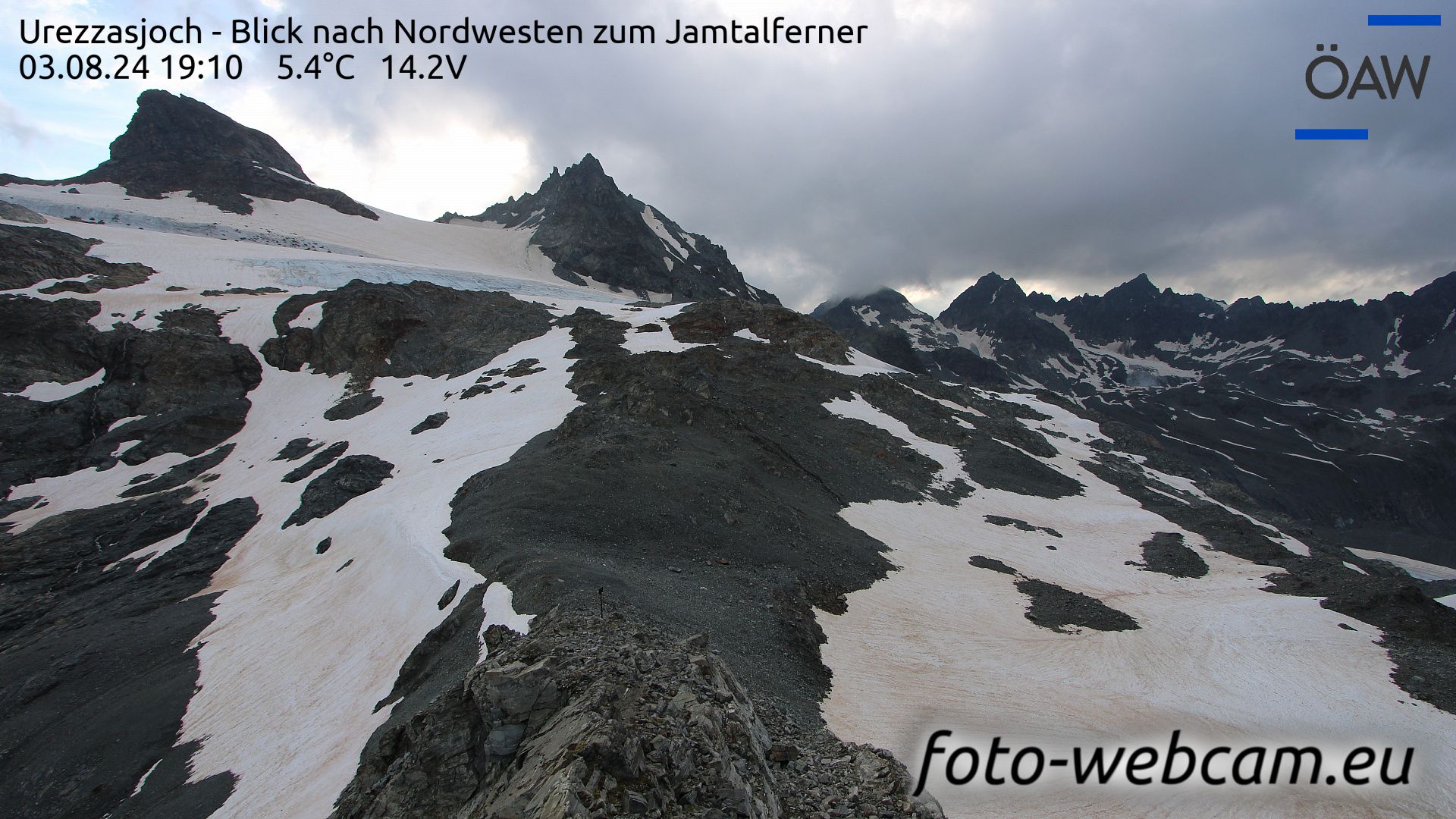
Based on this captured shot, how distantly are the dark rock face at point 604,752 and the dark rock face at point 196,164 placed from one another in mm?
126948

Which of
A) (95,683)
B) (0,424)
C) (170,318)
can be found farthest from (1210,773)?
(170,318)

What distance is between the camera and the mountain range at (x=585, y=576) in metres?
9.48

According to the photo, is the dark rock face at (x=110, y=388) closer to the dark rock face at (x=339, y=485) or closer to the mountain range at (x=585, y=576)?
the mountain range at (x=585, y=576)

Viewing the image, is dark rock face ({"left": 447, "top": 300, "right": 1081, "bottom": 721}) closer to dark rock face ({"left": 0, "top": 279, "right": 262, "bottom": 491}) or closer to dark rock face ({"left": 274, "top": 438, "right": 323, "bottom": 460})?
dark rock face ({"left": 274, "top": 438, "right": 323, "bottom": 460})

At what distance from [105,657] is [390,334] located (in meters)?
40.0

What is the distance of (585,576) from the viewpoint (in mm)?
17062

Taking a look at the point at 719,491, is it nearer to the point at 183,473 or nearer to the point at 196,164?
the point at 183,473

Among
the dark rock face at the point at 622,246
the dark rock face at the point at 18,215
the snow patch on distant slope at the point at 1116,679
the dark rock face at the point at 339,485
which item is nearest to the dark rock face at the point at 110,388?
the dark rock face at the point at 339,485

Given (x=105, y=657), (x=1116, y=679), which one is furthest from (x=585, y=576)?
(x=105, y=657)

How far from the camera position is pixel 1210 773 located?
14.7 meters

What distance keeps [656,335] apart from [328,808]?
50029 mm

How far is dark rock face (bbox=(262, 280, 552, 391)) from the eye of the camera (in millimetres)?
54031

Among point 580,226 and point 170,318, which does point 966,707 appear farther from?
point 580,226

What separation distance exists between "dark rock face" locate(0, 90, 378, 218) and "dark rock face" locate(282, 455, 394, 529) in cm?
9672
